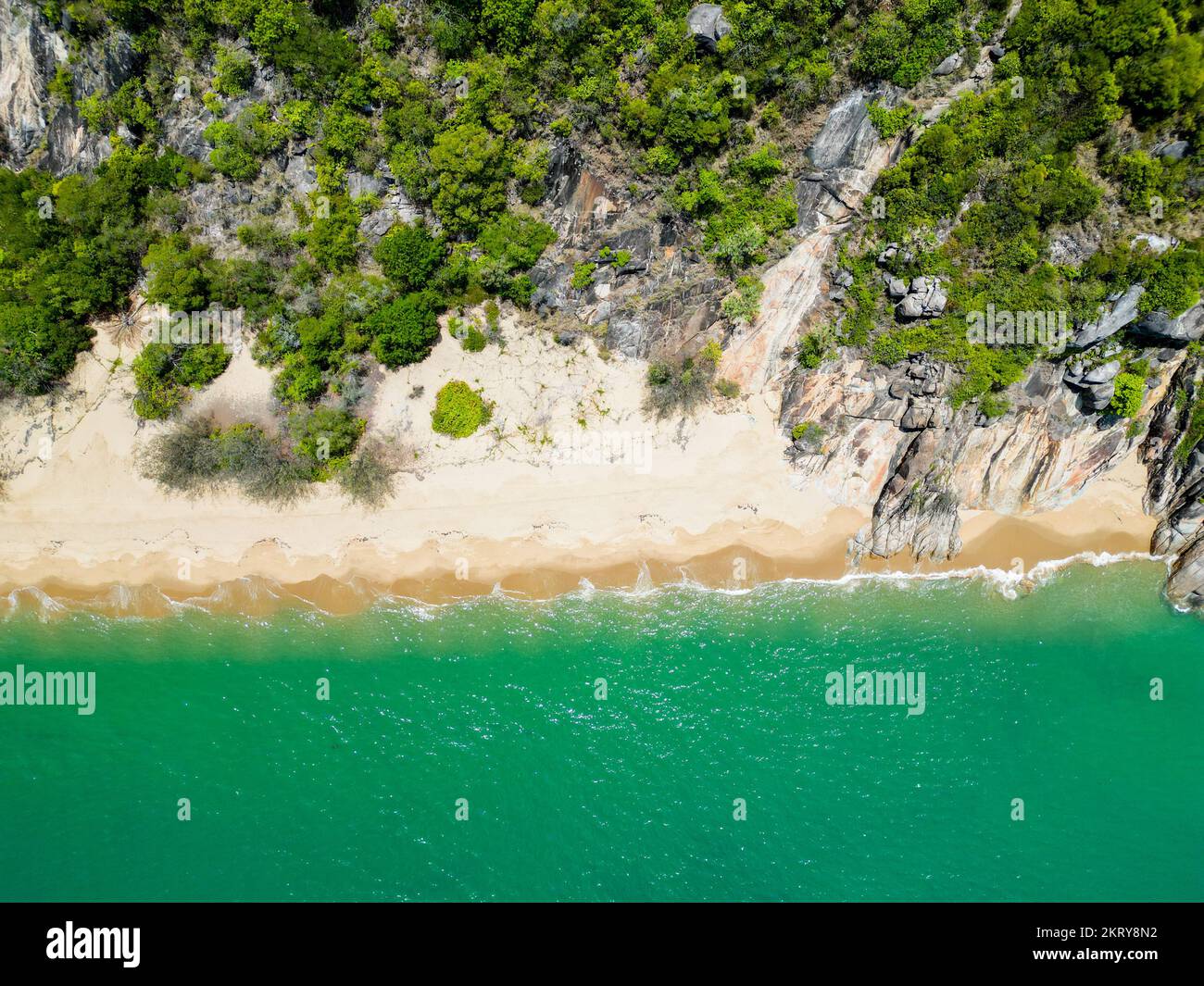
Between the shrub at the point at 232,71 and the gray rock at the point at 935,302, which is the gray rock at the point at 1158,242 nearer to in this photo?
the gray rock at the point at 935,302

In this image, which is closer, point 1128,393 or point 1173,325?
point 1173,325

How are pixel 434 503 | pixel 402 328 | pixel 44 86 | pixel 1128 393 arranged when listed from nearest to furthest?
1. pixel 1128 393
2. pixel 44 86
3. pixel 402 328
4. pixel 434 503

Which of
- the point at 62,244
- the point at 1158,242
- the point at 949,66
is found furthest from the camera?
the point at 62,244

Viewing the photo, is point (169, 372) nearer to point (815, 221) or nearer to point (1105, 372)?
point (815, 221)

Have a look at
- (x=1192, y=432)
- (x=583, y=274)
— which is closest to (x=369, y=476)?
(x=583, y=274)

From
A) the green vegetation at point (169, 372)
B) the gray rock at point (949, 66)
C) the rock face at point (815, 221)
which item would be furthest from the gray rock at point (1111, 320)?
the green vegetation at point (169, 372)

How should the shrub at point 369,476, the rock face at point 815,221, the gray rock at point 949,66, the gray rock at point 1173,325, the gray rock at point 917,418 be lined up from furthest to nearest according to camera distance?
1. the shrub at point 369,476
2. the gray rock at point 917,418
3. the rock face at point 815,221
4. the gray rock at point 1173,325
5. the gray rock at point 949,66

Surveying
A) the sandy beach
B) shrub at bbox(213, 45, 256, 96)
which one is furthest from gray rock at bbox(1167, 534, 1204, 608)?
shrub at bbox(213, 45, 256, 96)
